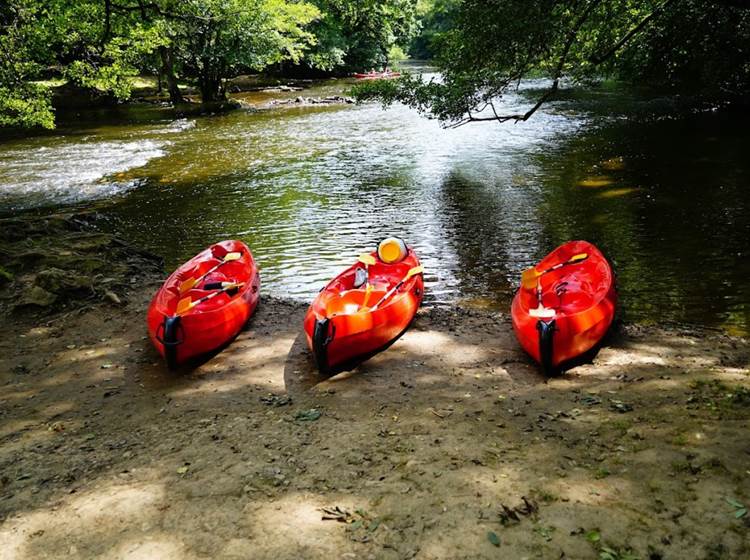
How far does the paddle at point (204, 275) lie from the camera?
6.59m

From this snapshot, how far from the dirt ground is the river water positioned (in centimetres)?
189

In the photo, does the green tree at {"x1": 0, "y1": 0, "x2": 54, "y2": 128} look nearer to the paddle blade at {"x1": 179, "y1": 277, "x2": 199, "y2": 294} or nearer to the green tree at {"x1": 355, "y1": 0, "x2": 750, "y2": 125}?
the green tree at {"x1": 355, "y1": 0, "x2": 750, "y2": 125}

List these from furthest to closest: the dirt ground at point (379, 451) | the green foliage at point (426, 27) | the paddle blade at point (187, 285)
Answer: the green foliage at point (426, 27)
the paddle blade at point (187, 285)
the dirt ground at point (379, 451)

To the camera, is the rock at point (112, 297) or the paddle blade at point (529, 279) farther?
the rock at point (112, 297)

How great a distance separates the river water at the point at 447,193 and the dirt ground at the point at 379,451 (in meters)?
1.89

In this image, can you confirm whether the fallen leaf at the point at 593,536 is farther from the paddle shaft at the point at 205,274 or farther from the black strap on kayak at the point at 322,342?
the paddle shaft at the point at 205,274

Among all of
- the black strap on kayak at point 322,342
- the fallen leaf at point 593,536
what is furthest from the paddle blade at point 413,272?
the fallen leaf at point 593,536

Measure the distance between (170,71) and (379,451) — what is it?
82.6ft

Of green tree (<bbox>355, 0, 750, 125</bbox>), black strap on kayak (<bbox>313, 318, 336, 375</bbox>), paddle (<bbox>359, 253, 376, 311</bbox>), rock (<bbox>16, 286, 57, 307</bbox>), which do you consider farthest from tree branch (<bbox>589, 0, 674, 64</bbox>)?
rock (<bbox>16, 286, 57, 307</bbox>)

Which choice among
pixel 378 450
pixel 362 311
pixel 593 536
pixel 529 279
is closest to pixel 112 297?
pixel 362 311

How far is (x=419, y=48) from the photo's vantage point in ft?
204

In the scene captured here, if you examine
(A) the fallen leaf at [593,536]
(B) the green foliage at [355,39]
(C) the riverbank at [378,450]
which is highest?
(B) the green foliage at [355,39]

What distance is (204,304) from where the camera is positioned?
6418 mm

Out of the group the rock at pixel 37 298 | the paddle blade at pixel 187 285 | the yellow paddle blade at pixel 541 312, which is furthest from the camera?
the rock at pixel 37 298
